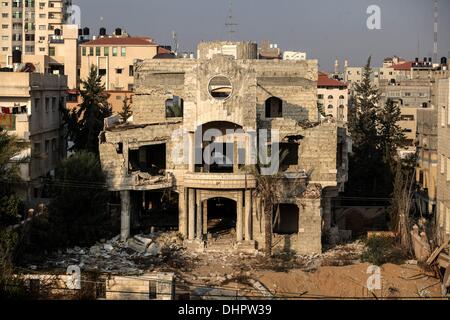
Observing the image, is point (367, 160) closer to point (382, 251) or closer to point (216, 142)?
point (382, 251)

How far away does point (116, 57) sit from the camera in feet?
264

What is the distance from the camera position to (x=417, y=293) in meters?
35.0

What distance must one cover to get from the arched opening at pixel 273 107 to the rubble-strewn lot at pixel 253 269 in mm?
8456

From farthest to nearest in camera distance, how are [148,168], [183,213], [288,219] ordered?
[148,168]
[288,219]
[183,213]

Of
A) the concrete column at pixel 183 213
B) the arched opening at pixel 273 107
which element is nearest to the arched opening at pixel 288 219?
the concrete column at pixel 183 213

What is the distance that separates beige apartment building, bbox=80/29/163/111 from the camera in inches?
3127

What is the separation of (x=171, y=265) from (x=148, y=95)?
1089 cm

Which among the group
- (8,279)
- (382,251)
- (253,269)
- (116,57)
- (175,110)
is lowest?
(253,269)

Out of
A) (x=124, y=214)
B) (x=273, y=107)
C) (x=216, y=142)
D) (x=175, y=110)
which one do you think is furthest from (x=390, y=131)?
(x=124, y=214)

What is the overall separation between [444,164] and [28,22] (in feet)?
288

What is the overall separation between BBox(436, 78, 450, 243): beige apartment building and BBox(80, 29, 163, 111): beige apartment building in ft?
139

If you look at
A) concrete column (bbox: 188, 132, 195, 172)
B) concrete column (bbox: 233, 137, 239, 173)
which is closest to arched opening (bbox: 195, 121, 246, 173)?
concrete column (bbox: 233, 137, 239, 173)
